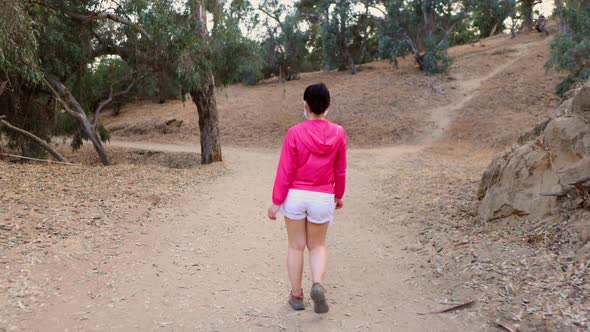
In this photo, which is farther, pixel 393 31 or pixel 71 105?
pixel 393 31

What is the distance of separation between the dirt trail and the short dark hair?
155 centimetres

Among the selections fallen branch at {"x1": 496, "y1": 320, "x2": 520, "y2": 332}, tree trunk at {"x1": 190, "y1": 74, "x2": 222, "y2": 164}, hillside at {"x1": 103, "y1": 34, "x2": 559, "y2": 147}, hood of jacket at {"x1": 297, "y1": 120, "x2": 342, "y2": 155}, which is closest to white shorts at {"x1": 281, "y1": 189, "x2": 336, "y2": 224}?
hood of jacket at {"x1": 297, "y1": 120, "x2": 342, "y2": 155}

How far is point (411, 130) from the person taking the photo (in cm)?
1889

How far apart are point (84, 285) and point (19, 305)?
0.56 m

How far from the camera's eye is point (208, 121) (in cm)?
1284

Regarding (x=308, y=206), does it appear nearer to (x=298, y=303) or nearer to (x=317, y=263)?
(x=317, y=263)

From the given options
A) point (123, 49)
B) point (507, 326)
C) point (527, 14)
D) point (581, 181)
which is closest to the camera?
point (507, 326)

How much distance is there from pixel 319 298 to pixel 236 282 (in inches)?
46.7

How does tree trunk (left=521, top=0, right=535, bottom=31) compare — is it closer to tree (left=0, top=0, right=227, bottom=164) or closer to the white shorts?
tree (left=0, top=0, right=227, bottom=164)

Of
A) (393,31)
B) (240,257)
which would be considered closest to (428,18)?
(393,31)

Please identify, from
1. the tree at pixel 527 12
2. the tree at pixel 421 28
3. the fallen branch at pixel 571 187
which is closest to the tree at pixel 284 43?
the tree at pixel 421 28

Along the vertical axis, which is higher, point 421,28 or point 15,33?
point 421,28

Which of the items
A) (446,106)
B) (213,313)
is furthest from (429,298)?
(446,106)

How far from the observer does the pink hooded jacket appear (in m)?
3.11
